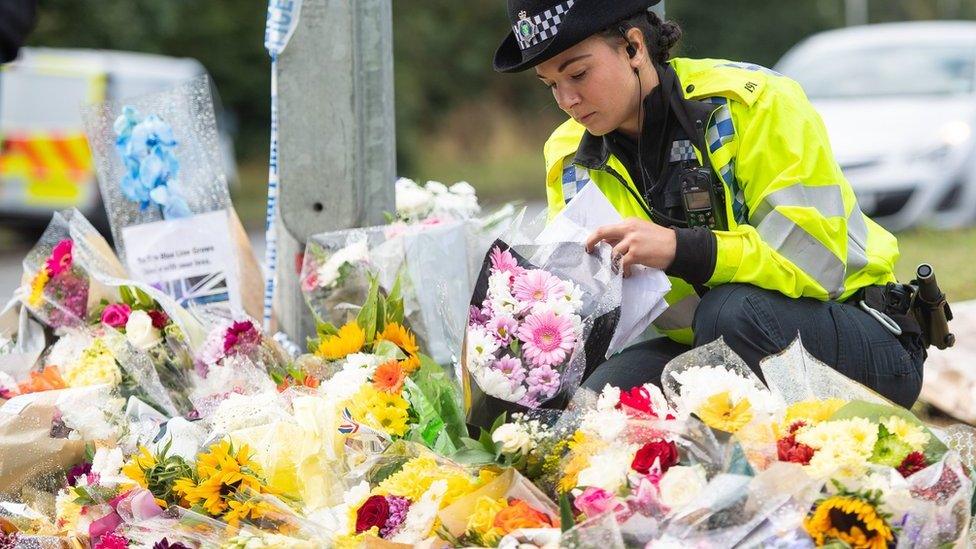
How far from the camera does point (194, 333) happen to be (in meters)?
3.39

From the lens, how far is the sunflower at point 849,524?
1.93 metres

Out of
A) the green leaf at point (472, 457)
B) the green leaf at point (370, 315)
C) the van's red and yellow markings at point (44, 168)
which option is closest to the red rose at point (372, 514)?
the green leaf at point (472, 457)

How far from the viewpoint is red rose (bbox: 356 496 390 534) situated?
221cm

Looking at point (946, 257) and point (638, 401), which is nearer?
point (638, 401)

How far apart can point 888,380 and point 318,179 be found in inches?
70.1

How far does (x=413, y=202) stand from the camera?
373 cm

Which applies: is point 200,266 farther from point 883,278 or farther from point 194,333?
point 883,278

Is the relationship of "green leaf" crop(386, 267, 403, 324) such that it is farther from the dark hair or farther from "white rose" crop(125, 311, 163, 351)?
the dark hair

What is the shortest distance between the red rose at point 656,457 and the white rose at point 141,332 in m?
1.65

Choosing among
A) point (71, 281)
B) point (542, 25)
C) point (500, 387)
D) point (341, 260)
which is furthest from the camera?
point (71, 281)

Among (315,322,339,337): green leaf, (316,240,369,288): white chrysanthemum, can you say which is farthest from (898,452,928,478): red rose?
(316,240,369,288): white chrysanthemum

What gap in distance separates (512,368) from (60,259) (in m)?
1.65

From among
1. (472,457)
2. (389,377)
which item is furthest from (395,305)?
(472,457)

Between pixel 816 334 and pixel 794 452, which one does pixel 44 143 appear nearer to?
pixel 816 334
